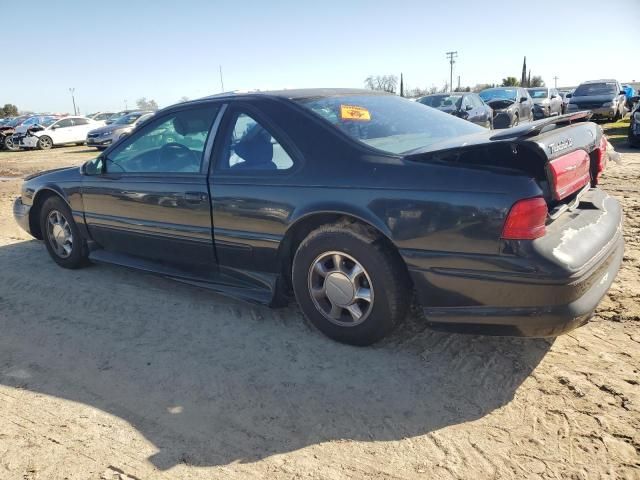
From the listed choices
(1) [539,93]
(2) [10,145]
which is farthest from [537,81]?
(2) [10,145]

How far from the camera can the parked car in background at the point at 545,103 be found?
2130 centimetres

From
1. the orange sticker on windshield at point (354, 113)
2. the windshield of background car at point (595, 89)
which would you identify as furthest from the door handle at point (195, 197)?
the windshield of background car at point (595, 89)

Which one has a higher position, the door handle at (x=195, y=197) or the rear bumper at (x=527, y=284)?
the door handle at (x=195, y=197)

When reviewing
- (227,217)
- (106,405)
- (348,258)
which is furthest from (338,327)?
(106,405)

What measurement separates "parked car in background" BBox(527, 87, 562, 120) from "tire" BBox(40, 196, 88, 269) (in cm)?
2030

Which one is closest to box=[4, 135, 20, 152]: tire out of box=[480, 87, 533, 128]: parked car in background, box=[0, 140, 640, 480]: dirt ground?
box=[480, 87, 533, 128]: parked car in background

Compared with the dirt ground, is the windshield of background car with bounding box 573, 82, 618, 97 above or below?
above

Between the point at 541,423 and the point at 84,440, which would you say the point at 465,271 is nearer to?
the point at 541,423

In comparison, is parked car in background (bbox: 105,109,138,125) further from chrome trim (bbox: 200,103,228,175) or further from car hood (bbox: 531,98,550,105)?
chrome trim (bbox: 200,103,228,175)

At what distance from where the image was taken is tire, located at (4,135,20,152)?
2264 centimetres

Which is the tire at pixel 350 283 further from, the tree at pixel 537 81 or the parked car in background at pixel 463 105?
the tree at pixel 537 81

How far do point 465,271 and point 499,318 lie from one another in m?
0.29

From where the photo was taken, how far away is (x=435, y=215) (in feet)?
8.45

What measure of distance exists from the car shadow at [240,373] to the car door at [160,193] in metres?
0.46
